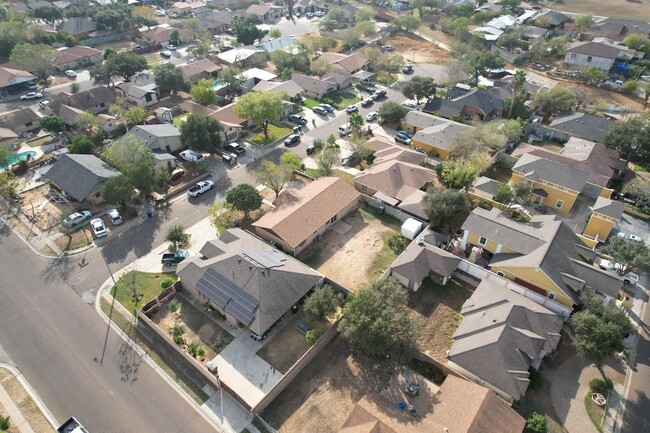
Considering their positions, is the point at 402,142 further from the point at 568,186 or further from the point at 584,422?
the point at 584,422

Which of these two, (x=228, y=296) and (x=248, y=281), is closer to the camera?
(x=228, y=296)

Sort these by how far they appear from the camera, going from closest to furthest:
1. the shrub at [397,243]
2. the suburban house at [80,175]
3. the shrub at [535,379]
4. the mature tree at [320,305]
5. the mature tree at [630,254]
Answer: the shrub at [535,379], the mature tree at [320,305], the mature tree at [630,254], the shrub at [397,243], the suburban house at [80,175]

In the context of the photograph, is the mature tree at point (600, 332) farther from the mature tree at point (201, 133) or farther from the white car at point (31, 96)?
the white car at point (31, 96)

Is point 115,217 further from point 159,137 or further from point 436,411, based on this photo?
point 436,411

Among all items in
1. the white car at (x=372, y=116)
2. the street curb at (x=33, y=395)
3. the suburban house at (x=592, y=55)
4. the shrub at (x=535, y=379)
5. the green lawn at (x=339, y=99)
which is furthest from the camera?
the suburban house at (x=592, y=55)

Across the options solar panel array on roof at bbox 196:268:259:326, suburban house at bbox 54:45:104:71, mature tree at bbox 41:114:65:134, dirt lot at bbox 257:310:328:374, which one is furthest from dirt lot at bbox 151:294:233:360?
suburban house at bbox 54:45:104:71

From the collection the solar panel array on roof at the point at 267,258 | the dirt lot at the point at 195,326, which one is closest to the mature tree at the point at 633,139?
the solar panel array on roof at the point at 267,258

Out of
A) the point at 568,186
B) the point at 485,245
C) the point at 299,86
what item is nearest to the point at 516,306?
the point at 485,245

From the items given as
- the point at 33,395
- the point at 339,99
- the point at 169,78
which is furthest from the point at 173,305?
the point at 339,99
